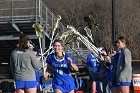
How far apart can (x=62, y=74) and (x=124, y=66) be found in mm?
1552

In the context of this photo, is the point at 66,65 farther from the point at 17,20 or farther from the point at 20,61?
the point at 17,20

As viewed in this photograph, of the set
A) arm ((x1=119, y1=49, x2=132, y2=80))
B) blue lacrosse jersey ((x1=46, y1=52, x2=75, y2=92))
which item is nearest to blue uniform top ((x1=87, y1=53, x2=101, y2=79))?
arm ((x1=119, y1=49, x2=132, y2=80))

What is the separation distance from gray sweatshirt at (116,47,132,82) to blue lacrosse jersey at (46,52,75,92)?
1.31m

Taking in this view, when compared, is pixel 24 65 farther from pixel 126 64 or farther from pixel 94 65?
pixel 94 65

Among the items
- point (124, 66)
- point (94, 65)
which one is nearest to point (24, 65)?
point (124, 66)

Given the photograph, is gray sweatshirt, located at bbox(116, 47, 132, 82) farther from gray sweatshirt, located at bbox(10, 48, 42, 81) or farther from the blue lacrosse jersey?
gray sweatshirt, located at bbox(10, 48, 42, 81)

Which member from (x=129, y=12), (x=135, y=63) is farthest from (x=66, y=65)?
(x=129, y=12)

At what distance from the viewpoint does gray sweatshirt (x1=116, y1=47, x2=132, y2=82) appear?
1028 cm

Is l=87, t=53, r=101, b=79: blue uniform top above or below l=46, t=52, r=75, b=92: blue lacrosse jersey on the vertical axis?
above

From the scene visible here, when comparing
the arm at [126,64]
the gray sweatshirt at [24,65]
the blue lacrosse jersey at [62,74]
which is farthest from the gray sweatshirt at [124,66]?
the gray sweatshirt at [24,65]

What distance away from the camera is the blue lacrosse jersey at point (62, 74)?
31.2ft

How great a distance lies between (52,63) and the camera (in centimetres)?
965

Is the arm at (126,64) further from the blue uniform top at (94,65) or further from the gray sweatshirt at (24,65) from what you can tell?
the blue uniform top at (94,65)

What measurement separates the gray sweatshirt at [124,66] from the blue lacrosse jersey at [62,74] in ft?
4.30
